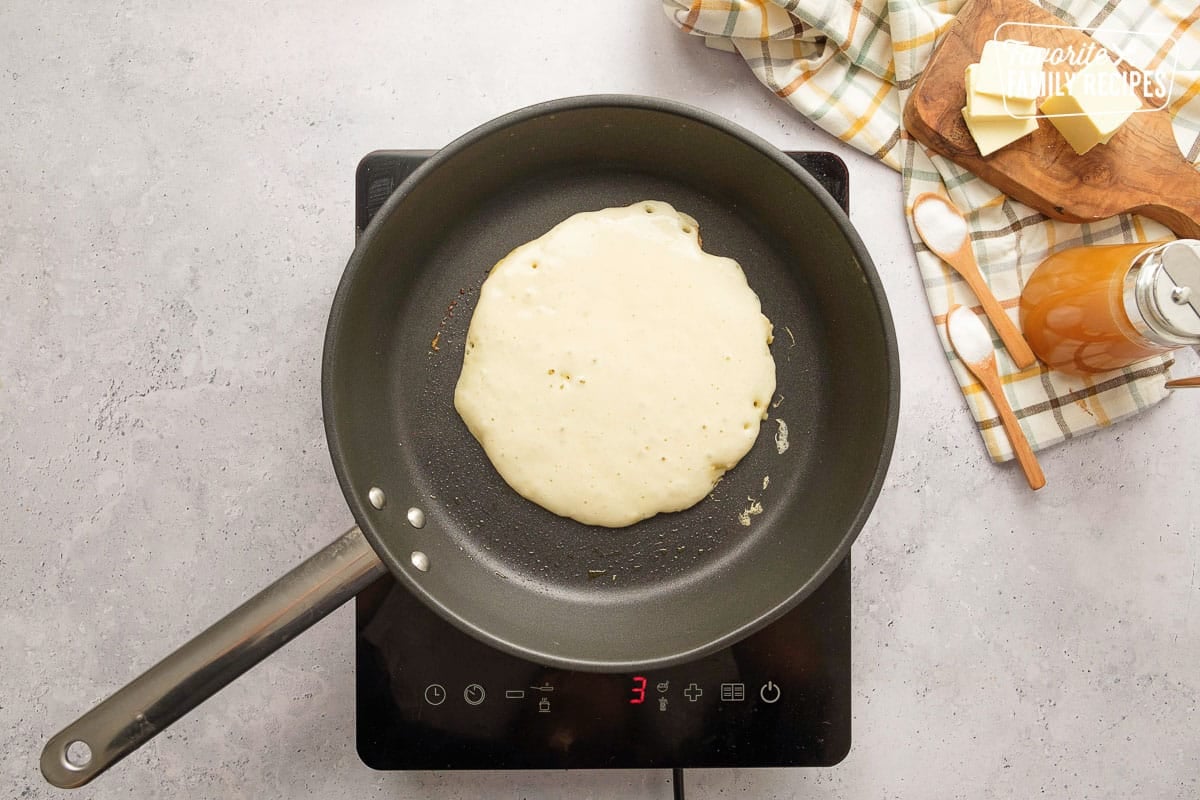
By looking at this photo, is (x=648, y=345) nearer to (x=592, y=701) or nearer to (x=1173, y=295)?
(x=592, y=701)

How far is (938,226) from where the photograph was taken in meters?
0.94

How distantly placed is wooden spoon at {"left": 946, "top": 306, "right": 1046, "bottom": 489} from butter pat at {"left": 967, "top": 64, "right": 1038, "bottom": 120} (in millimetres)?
212

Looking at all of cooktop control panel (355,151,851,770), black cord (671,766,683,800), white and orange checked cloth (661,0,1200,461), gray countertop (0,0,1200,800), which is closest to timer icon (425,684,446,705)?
cooktop control panel (355,151,851,770)

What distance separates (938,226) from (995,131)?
113 millimetres

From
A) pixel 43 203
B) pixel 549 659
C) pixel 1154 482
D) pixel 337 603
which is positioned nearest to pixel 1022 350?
pixel 1154 482

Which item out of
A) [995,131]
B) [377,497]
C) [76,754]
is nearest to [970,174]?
[995,131]

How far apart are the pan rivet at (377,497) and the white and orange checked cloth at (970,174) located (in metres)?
0.63

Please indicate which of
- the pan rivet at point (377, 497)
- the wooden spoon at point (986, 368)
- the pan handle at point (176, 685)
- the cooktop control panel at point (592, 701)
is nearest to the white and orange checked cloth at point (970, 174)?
the wooden spoon at point (986, 368)

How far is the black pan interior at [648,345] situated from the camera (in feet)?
2.85

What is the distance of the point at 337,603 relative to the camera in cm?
74

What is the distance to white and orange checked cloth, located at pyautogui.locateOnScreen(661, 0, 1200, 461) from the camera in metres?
0.94

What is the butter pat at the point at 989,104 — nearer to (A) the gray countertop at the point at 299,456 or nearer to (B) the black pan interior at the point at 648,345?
(A) the gray countertop at the point at 299,456

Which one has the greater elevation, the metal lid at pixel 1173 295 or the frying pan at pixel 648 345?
the metal lid at pixel 1173 295

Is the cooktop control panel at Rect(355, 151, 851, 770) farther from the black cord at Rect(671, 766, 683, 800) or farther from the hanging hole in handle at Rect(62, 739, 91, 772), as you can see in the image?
the hanging hole in handle at Rect(62, 739, 91, 772)
